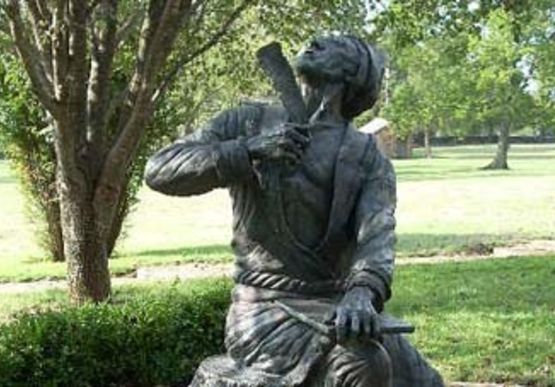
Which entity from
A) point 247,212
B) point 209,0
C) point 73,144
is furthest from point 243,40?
point 247,212

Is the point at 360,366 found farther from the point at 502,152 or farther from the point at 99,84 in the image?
the point at 502,152

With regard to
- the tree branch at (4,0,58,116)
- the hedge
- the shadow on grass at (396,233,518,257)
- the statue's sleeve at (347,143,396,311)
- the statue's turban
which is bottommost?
the shadow on grass at (396,233,518,257)

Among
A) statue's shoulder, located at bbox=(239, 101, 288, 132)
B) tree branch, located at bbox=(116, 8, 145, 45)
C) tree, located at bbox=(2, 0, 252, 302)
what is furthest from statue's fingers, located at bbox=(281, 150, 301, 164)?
tree branch, located at bbox=(116, 8, 145, 45)

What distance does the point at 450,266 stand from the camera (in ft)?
44.8

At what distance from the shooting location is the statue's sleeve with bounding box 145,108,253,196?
3.67 m

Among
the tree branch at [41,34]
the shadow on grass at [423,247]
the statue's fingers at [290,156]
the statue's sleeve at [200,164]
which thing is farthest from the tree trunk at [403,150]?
the statue's fingers at [290,156]

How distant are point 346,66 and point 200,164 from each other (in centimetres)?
66

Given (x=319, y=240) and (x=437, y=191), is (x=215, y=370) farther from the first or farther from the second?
(x=437, y=191)

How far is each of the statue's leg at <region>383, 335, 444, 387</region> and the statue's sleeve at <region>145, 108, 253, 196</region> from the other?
31.9 inches

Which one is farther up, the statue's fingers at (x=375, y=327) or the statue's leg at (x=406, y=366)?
the statue's fingers at (x=375, y=327)

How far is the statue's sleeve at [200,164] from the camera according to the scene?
367 centimetres

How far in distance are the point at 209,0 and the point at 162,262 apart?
460cm

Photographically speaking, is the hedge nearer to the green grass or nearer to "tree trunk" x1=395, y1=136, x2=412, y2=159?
the green grass

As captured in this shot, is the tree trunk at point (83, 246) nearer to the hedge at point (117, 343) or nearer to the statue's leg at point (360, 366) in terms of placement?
the hedge at point (117, 343)
